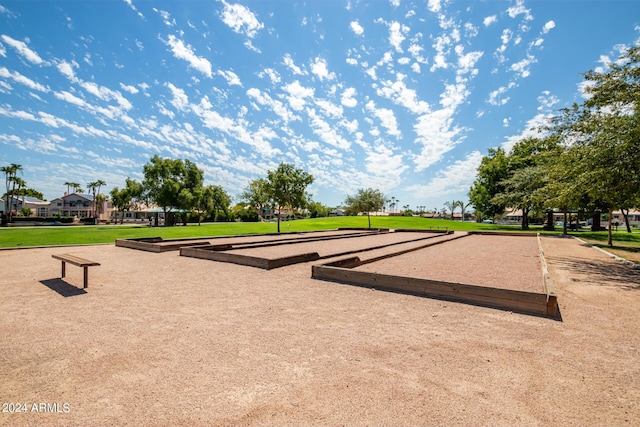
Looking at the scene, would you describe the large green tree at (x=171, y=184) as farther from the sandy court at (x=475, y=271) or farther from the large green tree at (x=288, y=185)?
the sandy court at (x=475, y=271)

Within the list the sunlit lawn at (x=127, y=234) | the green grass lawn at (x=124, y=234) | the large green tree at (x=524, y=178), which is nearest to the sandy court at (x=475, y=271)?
the sunlit lawn at (x=127, y=234)

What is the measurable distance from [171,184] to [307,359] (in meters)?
43.9

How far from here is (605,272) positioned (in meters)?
9.58

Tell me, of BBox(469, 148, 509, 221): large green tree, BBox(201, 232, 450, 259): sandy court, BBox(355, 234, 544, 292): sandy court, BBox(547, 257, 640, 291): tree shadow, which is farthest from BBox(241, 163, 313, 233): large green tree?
BBox(469, 148, 509, 221): large green tree

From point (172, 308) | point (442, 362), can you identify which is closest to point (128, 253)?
point (172, 308)

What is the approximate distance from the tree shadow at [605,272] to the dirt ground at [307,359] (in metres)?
1.84

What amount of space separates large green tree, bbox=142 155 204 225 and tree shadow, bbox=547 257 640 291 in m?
42.7

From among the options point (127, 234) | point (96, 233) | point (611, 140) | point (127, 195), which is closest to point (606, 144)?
point (611, 140)

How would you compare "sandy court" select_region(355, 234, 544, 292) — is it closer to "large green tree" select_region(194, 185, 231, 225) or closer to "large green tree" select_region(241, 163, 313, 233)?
"large green tree" select_region(241, 163, 313, 233)

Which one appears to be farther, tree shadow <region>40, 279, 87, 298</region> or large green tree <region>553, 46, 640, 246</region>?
large green tree <region>553, 46, 640, 246</region>

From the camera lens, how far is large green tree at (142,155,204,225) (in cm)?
4181

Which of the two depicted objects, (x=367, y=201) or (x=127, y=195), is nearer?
(x=367, y=201)

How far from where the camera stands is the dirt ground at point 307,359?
263 cm

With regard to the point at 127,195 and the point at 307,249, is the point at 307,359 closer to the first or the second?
the point at 307,249
